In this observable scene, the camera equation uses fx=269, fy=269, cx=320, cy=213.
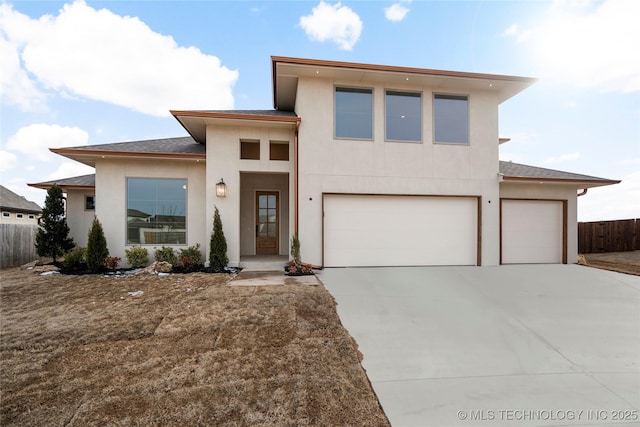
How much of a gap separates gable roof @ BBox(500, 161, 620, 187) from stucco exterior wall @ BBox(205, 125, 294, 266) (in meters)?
6.66


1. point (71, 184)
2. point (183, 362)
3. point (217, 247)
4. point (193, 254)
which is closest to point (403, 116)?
point (217, 247)

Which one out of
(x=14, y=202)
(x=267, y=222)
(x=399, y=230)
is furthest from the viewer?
(x=14, y=202)

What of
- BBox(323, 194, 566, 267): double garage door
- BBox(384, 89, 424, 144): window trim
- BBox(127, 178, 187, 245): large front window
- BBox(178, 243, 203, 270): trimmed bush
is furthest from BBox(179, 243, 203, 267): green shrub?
BBox(384, 89, 424, 144): window trim

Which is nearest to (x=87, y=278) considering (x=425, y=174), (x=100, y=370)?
(x=100, y=370)

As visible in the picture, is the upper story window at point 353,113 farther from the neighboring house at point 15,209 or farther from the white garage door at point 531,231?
the neighboring house at point 15,209

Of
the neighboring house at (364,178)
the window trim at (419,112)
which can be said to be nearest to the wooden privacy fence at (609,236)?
the neighboring house at (364,178)

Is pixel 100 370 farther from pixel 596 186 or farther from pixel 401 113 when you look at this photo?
pixel 596 186

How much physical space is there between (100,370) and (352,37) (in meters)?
11.0

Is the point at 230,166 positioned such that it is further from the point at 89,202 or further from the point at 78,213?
the point at 78,213

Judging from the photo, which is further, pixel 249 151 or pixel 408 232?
pixel 249 151

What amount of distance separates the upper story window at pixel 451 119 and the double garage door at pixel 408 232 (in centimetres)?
172

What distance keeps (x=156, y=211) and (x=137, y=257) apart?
1.37 metres

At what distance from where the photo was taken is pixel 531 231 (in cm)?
819

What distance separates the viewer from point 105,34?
7.54m
